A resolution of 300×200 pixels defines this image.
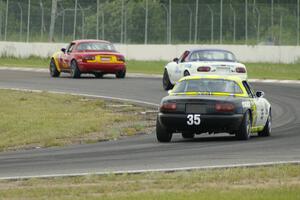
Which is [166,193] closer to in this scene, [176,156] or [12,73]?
[176,156]

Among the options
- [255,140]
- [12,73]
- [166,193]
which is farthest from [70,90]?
[166,193]

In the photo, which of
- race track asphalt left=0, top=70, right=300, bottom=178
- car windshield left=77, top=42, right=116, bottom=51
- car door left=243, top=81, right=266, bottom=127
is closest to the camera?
race track asphalt left=0, top=70, right=300, bottom=178

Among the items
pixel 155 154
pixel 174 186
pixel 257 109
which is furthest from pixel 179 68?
pixel 174 186

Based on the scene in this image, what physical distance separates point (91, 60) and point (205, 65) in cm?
852

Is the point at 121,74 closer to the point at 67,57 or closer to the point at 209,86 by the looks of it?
the point at 67,57

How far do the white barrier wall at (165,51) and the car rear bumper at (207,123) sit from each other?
114 ft

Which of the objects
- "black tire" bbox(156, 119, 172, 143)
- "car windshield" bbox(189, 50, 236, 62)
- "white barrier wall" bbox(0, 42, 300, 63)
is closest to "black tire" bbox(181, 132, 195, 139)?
"black tire" bbox(156, 119, 172, 143)

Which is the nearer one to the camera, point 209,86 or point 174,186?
point 174,186

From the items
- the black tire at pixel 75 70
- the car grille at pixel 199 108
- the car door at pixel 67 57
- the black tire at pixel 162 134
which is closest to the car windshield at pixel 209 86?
the car grille at pixel 199 108

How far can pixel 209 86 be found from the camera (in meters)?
19.0

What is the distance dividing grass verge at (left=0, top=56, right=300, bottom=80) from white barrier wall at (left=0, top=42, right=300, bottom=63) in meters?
0.83

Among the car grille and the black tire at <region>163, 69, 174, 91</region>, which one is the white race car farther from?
the car grille

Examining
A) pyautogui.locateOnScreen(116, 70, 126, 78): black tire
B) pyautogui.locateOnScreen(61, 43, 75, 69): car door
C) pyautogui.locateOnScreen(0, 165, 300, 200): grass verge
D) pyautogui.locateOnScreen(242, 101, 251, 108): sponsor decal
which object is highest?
pyautogui.locateOnScreen(61, 43, 75, 69): car door

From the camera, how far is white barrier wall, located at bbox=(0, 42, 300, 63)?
174 ft
